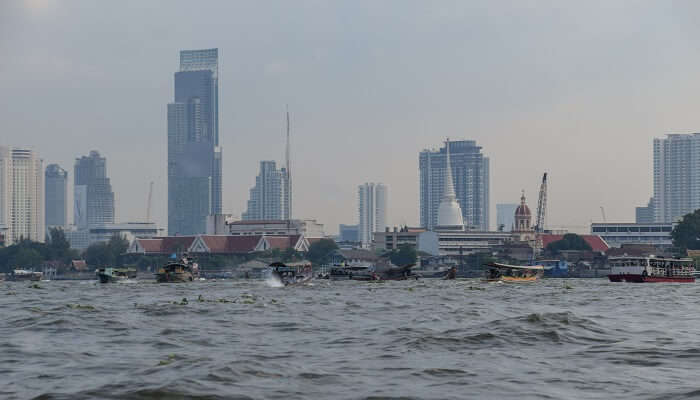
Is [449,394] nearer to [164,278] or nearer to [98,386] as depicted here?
[98,386]

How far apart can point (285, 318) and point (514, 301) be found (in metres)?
22.1

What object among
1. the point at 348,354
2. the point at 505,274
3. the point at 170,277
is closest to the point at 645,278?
the point at 505,274

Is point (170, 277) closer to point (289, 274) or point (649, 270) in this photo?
point (289, 274)

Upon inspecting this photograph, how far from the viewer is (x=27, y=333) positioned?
41812 millimetres

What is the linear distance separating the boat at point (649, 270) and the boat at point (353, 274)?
102 ft

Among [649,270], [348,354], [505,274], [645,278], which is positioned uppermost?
[348,354]

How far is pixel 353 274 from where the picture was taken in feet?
469

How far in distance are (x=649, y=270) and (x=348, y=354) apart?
323ft

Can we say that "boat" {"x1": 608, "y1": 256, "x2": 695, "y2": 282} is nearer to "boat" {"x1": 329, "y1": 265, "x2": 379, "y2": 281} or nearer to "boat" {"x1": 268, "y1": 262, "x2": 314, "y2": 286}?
"boat" {"x1": 329, "y1": 265, "x2": 379, "y2": 281}

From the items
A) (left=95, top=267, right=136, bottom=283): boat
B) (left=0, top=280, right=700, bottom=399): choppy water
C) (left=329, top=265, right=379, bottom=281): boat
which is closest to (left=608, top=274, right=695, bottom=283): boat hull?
(left=329, top=265, right=379, bottom=281): boat

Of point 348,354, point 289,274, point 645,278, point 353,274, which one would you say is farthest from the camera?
point 353,274

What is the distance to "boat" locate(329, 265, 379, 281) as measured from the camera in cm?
14075

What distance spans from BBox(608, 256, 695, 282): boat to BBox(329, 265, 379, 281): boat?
31.0m

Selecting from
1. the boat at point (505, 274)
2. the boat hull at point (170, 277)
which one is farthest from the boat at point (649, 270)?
the boat hull at point (170, 277)
